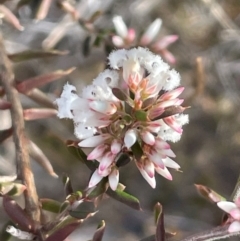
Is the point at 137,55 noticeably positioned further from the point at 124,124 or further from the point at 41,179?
the point at 41,179

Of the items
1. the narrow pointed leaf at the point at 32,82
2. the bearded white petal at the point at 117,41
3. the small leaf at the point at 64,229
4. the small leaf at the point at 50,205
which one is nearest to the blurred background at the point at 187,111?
the bearded white petal at the point at 117,41

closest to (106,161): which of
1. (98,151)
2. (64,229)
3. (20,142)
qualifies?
(98,151)

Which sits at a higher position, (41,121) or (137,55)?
(137,55)

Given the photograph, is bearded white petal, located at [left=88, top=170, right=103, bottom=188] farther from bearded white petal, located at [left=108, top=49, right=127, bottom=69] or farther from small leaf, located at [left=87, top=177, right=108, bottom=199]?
bearded white petal, located at [left=108, top=49, right=127, bottom=69]

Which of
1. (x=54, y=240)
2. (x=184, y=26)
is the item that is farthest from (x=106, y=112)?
(x=184, y=26)

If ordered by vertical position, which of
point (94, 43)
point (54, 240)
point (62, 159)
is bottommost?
point (62, 159)

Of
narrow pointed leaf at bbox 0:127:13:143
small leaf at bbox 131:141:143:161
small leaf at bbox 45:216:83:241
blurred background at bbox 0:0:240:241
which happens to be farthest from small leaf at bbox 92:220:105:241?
blurred background at bbox 0:0:240:241

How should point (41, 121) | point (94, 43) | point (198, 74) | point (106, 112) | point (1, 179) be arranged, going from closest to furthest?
point (106, 112), point (1, 179), point (94, 43), point (198, 74), point (41, 121)
